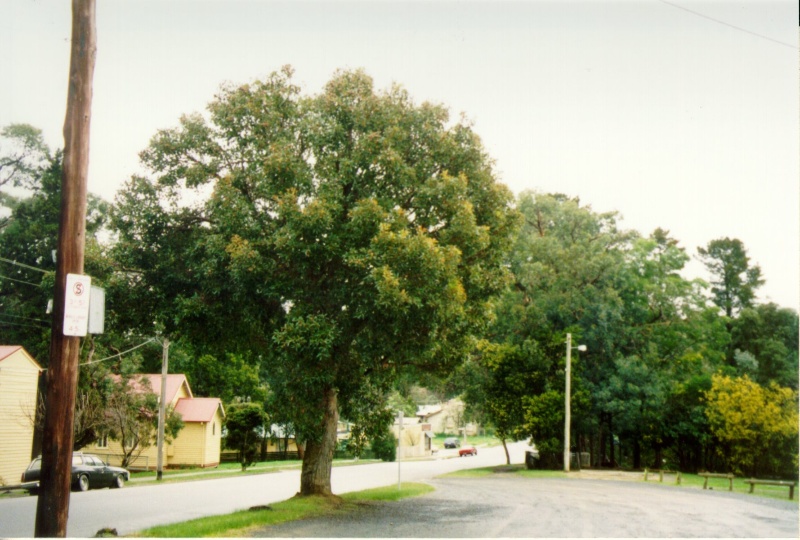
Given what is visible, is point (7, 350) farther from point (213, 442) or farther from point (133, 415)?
point (213, 442)

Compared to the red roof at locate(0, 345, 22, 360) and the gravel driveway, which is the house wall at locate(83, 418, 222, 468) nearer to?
the gravel driveway

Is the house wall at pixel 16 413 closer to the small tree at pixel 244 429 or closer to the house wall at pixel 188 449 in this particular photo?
the small tree at pixel 244 429

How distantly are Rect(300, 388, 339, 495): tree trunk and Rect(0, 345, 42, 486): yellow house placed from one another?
7.06 metres

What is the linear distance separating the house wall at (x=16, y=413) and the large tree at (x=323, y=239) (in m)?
2.99

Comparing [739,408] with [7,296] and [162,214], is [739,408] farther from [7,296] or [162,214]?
[7,296]

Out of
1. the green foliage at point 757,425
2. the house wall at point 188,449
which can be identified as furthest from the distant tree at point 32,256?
the green foliage at point 757,425

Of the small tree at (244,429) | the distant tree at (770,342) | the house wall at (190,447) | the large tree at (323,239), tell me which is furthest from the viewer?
the distant tree at (770,342)

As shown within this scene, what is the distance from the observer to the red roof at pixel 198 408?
2358 cm

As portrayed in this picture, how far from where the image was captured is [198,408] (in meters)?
24.1

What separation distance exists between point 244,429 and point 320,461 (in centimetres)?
765

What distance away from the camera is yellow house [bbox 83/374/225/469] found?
79.5 ft

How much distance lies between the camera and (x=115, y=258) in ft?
54.0

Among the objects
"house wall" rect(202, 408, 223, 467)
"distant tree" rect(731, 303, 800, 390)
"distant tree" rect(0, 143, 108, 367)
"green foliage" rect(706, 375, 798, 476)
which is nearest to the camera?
"distant tree" rect(0, 143, 108, 367)

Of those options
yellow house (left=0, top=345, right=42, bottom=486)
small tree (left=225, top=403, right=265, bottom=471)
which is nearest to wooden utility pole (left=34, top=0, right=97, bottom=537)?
yellow house (left=0, top=345, right=42, bottom=486)
